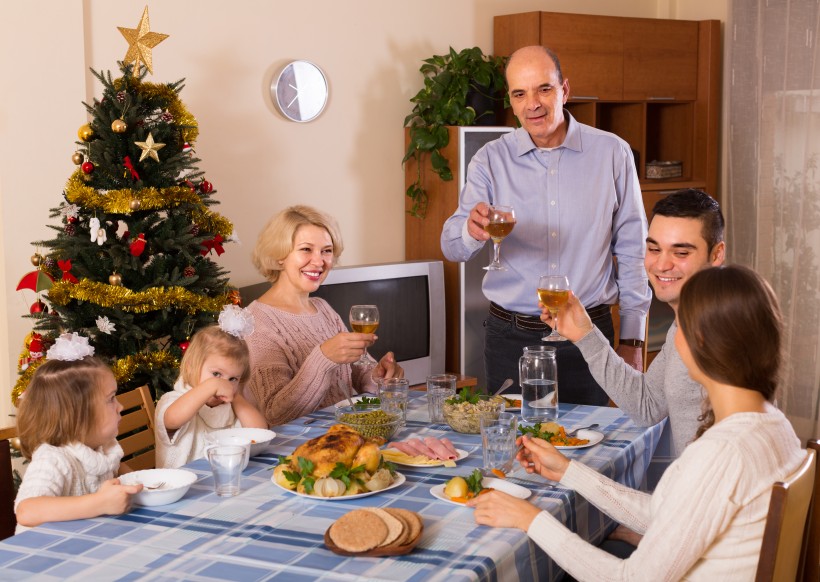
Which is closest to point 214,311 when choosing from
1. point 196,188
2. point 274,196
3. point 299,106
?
point 196,188

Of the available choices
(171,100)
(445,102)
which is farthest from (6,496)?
(445,102)

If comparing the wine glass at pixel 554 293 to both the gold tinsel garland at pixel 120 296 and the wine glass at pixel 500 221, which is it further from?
the gold tinsel garland at pixel 120 296

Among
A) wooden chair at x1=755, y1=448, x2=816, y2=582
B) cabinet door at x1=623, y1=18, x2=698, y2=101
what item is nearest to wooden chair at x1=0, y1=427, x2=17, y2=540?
wooden chair at x1=755, y1=448, x2=816, y2=582

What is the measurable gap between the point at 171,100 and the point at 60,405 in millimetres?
1698

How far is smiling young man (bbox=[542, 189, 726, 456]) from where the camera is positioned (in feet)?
8.25

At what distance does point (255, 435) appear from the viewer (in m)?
2.26

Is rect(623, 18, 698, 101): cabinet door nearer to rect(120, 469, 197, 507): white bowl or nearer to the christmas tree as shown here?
the christmas tree

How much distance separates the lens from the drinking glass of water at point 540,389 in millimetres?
2578

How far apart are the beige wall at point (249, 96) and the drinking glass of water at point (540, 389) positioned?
2.04m

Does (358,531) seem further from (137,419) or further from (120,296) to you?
(120,296)

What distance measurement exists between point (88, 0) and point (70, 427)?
7.57ft

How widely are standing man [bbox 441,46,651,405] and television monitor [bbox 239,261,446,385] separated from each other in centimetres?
121

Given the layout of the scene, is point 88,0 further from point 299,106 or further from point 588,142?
point 588,142

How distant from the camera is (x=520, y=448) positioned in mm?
2145
